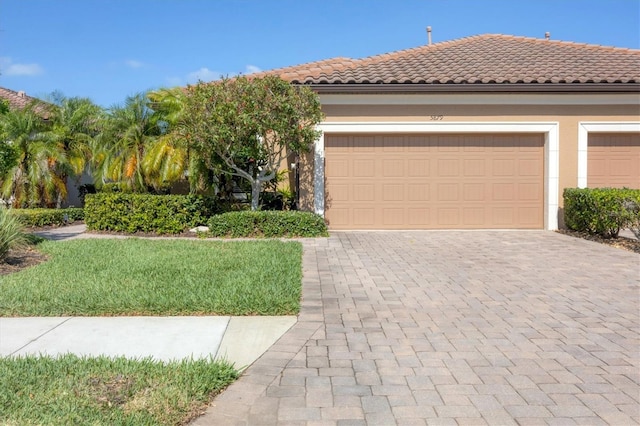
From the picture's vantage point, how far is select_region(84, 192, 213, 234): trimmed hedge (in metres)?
12.6

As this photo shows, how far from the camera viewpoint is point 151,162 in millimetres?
12773

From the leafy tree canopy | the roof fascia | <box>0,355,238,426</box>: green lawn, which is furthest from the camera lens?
the roof fascia

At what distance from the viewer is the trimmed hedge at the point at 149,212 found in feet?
41.4

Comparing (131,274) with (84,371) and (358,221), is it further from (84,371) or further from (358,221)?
(358,221)

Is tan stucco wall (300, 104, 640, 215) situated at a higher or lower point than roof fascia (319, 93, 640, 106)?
lower

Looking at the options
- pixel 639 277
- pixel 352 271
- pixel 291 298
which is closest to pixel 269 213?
pixel 352 271

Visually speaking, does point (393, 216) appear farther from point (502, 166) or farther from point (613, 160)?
point (613, 160)

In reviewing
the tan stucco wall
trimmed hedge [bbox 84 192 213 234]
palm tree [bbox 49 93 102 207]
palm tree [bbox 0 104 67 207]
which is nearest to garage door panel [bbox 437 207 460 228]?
the tan stucco wall

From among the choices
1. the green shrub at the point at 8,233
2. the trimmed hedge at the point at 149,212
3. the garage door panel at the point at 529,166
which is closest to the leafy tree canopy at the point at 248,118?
the trimmed hedge at the point at 149,212

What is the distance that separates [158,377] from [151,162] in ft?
31.8

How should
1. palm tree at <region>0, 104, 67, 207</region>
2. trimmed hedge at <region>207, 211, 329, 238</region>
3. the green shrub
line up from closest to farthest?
the green shrub < trimmed hedge at <region>207, 211, 329, 238</region> < palm tree at <region>0, 104, 67, 207</region>

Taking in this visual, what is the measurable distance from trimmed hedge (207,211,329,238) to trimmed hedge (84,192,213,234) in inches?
44.0

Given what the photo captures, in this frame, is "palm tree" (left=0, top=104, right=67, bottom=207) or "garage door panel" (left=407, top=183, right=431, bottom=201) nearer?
"garage door panel" (left=407, top=183, right=431, bottom=201)

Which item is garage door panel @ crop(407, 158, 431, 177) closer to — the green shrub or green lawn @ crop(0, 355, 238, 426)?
the green shrub
